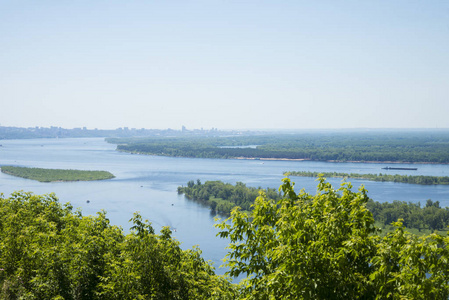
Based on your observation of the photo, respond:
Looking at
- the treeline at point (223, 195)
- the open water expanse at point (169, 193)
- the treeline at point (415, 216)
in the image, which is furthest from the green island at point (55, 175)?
the treeline at point (415, 216)

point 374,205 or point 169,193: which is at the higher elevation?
point 374,205

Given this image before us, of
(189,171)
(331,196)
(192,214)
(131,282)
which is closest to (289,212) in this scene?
(331,196)

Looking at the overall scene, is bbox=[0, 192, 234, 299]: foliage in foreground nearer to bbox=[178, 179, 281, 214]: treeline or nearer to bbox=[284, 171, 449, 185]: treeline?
bbox=[178, 179, 281, 214]: treeline

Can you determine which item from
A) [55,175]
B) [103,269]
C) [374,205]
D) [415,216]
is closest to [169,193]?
[55,175]

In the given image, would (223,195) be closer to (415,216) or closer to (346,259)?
(415,216)

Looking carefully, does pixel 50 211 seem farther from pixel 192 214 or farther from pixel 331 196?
pixel 192 214

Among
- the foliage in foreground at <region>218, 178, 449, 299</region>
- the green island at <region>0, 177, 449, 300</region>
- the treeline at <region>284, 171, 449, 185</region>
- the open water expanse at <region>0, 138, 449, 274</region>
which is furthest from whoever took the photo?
the treeline at <region>284, 171, 449, 185</region>

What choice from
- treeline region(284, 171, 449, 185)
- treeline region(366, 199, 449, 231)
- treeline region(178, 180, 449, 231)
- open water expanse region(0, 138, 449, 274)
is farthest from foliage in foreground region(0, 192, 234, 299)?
treeline region(284, 171, 449, 185)
